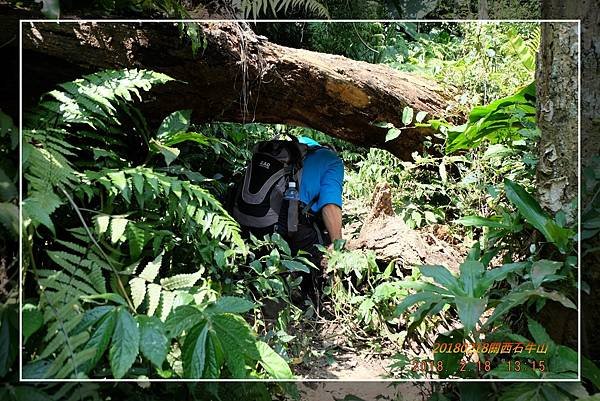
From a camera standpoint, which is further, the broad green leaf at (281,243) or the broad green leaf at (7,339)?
the broad green leaf at (281,243)

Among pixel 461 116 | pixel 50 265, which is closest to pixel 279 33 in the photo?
pixel 461 116

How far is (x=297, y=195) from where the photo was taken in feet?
5.02

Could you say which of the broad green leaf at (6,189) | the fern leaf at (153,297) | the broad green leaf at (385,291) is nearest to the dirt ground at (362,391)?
the broad green leaf at (385,291)

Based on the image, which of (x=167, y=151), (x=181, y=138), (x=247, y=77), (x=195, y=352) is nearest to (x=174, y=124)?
(x=181, y=138)

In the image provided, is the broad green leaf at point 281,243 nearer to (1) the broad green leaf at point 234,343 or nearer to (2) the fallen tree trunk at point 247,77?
(1) the broad green leaf at point 234,343

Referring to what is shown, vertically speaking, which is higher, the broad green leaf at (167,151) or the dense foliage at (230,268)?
the broad green leaf at (167,151)

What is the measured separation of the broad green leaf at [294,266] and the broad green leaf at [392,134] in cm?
88

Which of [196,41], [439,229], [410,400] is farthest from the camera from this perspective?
[196,41]

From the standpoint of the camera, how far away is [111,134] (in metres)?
1.82

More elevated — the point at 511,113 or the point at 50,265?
the point at 511,113

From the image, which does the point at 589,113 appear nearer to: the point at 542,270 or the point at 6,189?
the point at 542,270

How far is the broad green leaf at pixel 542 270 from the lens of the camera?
1.39 meters

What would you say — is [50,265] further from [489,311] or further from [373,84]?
[373,84]

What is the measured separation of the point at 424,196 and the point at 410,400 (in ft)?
1.85
